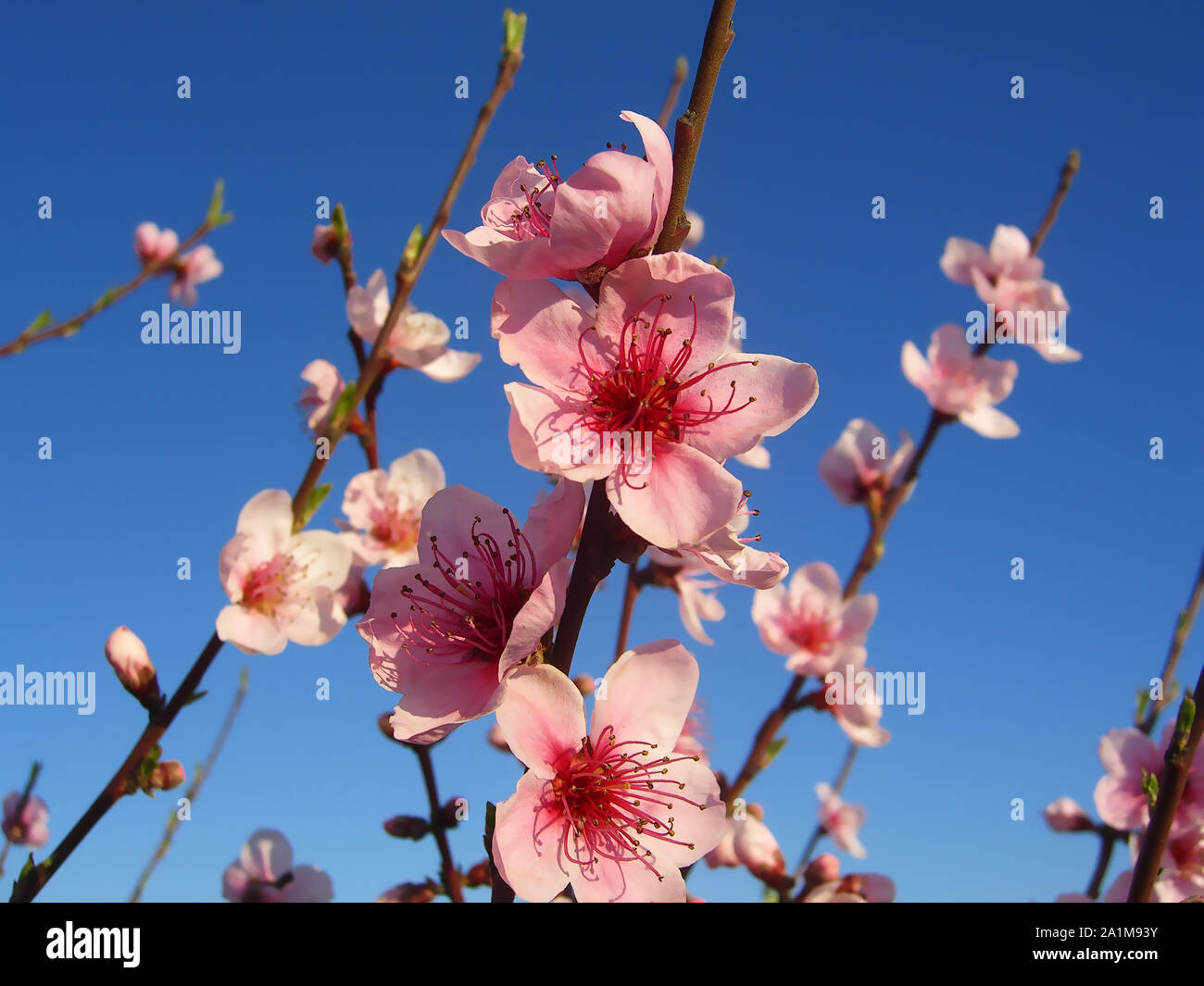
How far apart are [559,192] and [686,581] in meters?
1.97

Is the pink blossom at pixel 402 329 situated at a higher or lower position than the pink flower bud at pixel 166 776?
higher

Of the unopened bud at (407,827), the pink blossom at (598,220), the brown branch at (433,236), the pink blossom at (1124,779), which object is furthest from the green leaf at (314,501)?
the pink blossom at (1124,779)

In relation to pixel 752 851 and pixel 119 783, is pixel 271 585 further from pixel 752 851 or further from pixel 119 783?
pixel 752 851

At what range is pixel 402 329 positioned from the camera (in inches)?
103

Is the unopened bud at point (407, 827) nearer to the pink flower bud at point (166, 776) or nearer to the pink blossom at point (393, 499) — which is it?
the pink flower bud at point (166, 776)

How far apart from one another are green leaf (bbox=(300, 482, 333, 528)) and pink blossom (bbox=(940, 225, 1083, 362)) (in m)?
2.86

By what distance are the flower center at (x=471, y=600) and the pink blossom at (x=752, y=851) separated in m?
→ 1.60

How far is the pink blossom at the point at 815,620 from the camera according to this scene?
2.90 metres

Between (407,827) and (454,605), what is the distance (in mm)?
1195

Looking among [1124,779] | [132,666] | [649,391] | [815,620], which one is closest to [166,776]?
[132,666]

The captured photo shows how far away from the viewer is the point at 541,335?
1.15 meters

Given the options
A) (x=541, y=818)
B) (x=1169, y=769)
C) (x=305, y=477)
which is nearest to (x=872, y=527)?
(x=1169, y=769)
